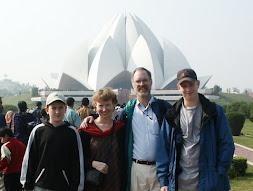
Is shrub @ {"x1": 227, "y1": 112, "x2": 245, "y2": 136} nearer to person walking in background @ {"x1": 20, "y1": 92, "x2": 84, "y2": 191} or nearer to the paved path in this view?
the paved path

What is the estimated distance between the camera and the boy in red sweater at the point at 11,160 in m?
3.39

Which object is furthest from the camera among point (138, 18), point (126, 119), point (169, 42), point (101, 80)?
point (138, 18)

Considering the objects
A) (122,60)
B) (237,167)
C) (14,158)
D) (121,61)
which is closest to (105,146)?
(14,158)

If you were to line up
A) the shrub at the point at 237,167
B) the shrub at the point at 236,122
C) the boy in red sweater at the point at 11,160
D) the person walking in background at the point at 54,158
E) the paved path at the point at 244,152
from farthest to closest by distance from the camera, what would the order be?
the shrub at the point at 236,122 → the paved path at the point at 244,152 → the shrub at the point at 237,167 → the boy in red sweater at the point at 11,160 → the person walking in background at the point at 54,158

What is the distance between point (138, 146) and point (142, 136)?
79 millimetres

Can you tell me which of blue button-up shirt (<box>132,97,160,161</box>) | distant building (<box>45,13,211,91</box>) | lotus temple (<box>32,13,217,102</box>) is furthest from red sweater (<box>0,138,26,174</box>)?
distant building (<box>45,13,211,91</box>)

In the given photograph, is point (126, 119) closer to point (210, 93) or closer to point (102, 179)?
point (102, 179)

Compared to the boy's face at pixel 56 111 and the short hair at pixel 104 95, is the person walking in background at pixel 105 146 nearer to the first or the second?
the short hair at pixel 104 95

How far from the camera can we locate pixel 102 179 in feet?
7.86

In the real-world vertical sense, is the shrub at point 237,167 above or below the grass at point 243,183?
above

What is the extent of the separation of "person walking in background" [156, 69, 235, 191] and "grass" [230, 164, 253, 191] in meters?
2.32

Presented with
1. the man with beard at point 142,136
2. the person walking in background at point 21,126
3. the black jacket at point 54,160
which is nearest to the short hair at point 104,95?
the man with beard at point 142,136

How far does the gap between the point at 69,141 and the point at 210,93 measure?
32265mm

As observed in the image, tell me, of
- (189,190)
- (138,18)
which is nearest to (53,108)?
(189,190)
